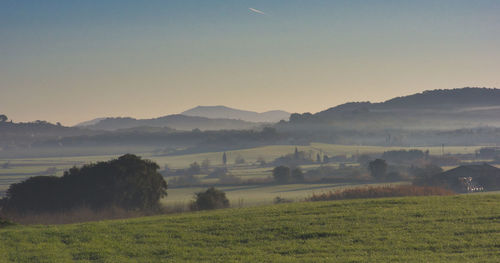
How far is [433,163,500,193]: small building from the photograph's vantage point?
270 feet

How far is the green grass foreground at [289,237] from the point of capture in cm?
1745

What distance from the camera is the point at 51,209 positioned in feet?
171

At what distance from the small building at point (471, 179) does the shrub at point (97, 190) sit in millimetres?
48420

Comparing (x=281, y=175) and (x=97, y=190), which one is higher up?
(x=97, y=190)

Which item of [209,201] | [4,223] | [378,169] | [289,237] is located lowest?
[378,169]

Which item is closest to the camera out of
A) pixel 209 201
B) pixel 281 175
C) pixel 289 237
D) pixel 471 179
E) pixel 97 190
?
pixel 289 237

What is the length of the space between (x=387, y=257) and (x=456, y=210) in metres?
8.71

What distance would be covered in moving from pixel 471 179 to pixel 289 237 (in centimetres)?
7289

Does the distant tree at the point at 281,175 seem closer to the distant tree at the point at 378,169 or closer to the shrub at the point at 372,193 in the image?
the distant tree at the point at 378,169

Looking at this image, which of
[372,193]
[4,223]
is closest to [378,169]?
[372,193]

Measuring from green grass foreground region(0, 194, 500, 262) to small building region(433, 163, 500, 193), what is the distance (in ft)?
199

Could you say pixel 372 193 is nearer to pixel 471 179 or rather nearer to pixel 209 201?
pixel 209 201

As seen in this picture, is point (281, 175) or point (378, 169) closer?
point (378, 169)

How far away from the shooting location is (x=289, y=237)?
2017 centimetres
